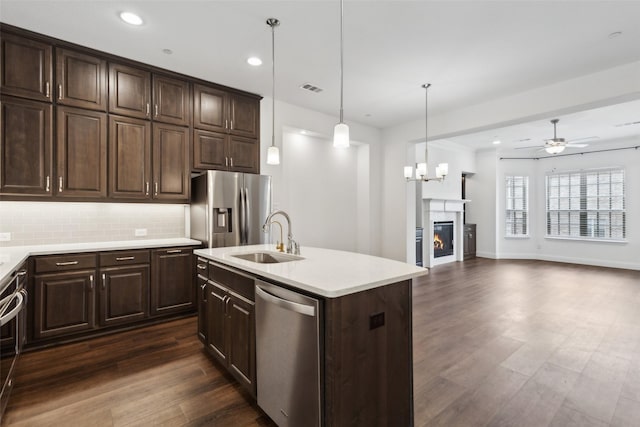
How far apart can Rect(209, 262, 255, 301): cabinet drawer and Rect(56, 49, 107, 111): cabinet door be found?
2.39 metres

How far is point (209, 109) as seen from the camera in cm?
416

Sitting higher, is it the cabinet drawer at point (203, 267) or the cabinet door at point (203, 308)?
the cabinet drawer at point (203, 267)

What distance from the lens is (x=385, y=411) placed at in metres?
1.64

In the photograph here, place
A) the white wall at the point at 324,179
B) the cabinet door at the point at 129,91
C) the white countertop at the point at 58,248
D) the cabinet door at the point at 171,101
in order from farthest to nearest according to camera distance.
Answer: the white wall at the point at 324,179
the cabinet door at the point at 171,101
the cabinet door at the point at 129,91
the white countertop at the point at 58,248

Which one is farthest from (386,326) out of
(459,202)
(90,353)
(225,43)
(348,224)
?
(459,202)

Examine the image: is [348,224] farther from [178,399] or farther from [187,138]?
[178,399]

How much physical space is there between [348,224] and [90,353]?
→ 4578mm

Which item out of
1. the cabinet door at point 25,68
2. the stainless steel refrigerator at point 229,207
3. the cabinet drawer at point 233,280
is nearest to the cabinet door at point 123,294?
the stainless steel refrigerator at point 229,207

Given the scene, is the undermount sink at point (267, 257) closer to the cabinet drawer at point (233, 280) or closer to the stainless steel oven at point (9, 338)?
the cabinet drawer at point (233, 280)

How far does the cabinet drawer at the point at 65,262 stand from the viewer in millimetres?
2861

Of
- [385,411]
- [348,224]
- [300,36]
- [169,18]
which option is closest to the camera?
[385,411]

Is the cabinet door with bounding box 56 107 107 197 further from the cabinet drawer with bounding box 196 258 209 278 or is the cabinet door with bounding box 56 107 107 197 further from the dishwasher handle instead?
the dishwasher handle

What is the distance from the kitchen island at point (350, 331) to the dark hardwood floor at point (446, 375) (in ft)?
1.29

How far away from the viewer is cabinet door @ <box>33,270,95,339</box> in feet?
9.38
